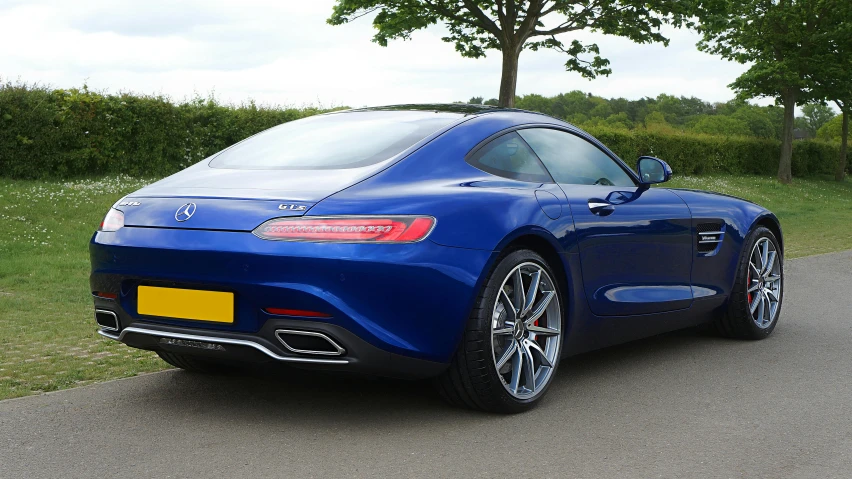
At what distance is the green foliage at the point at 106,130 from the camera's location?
15.8 metres

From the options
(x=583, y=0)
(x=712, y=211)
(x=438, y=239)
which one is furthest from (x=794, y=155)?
(x=438, y=239)

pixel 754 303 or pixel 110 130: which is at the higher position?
pixel 110 130

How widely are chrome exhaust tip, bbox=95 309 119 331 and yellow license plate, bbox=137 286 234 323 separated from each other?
19 cm

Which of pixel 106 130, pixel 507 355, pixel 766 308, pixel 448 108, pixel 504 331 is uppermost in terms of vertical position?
pixel 448 108

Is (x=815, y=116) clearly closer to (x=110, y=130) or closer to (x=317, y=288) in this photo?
(x=110, y=130)

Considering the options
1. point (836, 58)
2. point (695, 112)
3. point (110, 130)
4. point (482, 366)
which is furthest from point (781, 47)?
point (695, 112)

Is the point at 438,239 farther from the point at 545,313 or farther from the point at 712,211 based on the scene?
the point at 712,211

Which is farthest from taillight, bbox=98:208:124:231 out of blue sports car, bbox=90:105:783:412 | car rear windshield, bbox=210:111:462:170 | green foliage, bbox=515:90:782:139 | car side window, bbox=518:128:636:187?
green foliage, bbox=515:90:782:139

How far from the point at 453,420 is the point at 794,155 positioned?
3882 cm

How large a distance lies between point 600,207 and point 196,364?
2255 mm

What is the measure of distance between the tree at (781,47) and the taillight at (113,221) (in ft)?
105

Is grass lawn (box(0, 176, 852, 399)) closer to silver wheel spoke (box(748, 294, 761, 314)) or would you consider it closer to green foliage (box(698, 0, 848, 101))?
silver wheel spoke (box(748, 294, 761, 314))

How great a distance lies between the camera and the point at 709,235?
6016 millimetres

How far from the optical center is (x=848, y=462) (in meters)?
3.81
